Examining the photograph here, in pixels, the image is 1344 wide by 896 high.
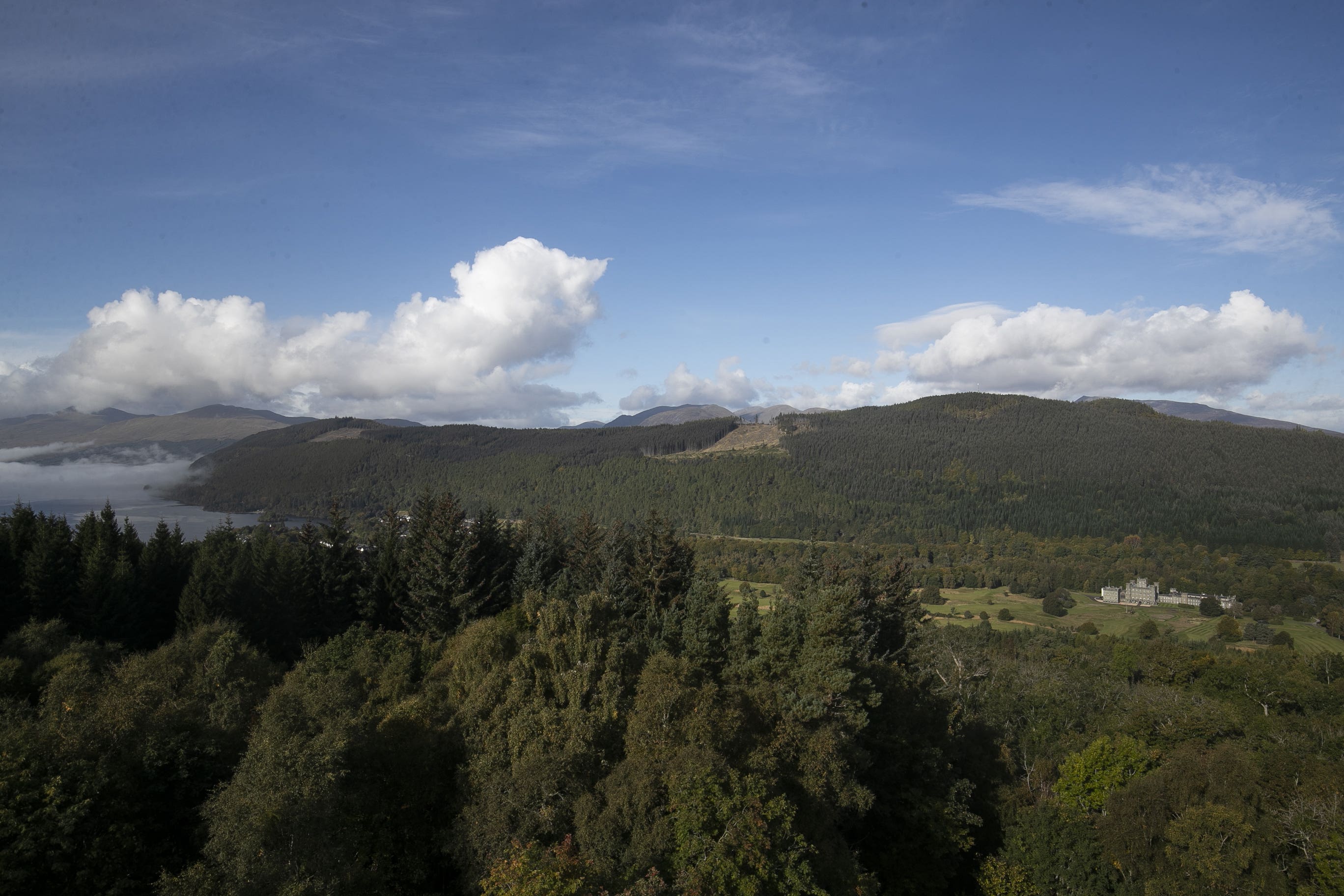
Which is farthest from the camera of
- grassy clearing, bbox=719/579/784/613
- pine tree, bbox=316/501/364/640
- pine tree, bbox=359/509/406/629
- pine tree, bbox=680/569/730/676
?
grassy clearing, bbox=719/579/784/613

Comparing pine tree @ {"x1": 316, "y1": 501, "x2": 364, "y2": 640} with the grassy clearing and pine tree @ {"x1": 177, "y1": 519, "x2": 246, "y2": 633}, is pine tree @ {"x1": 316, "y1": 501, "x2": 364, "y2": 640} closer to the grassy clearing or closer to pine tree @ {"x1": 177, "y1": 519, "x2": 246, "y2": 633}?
pine tree @ {"x1": 177, "y1": 519, "x2": 246, "y2": 633}

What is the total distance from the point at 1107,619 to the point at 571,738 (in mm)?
126897

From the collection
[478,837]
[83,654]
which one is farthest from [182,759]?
[83,654]

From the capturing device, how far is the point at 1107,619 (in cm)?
12044

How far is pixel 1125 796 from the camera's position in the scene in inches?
1291

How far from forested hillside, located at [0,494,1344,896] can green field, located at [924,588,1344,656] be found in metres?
58.5

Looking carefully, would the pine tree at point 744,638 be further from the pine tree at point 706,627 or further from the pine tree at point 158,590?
the pine tree at point 158,590

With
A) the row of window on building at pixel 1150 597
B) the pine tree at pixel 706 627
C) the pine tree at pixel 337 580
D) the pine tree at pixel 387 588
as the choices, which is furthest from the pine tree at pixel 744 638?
the row of window on building at pixel 1150 597

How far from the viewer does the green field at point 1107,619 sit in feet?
356

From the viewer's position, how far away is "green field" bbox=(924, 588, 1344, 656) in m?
108

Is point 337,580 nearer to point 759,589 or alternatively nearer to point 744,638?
point 744,638

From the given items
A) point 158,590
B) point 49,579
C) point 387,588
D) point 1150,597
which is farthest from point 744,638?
point 1150,597

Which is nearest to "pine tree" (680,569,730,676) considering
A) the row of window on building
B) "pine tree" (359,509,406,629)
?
"pine tree" (359,509,406,629)

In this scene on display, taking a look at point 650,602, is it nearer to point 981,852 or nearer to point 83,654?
point 981,852
